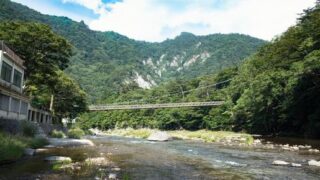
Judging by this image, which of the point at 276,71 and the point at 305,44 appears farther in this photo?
the point at 276,71

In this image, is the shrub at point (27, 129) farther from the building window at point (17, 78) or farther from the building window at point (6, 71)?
the building window at point (17, 78)

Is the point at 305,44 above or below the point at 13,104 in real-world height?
above

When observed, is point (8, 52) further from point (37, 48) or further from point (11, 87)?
point (37, 48)

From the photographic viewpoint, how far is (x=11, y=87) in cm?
2630

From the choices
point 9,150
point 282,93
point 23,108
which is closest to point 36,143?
point 23,108

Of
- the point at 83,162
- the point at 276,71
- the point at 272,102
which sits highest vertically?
the point at 276,71

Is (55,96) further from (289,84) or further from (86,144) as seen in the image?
(289,84)

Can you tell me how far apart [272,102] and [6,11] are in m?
91.0

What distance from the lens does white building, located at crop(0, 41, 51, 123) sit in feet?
75.3

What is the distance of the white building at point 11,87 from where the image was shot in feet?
75.3

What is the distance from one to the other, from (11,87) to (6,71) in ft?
5.68

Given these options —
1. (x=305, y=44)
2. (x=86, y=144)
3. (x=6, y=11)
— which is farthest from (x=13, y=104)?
(x=6, y=11)

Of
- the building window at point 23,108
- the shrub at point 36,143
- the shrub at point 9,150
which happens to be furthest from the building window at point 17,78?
the shrub at point 9,150

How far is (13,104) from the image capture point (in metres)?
25.4
